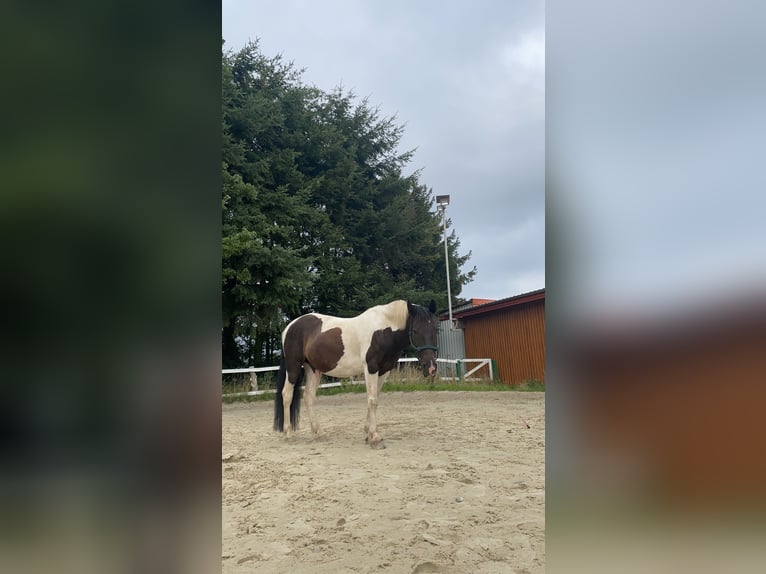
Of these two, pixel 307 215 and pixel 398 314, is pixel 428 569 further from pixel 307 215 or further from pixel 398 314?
pixel 307 215

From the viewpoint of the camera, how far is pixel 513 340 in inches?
464

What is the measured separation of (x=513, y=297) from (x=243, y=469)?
9.15m

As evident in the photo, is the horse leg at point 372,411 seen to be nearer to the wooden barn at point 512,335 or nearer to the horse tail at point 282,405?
the horse tail at point 282,405

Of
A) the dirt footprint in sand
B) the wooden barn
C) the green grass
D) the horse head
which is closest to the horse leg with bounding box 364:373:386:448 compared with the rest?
the horse head

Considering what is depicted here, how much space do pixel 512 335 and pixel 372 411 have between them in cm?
810

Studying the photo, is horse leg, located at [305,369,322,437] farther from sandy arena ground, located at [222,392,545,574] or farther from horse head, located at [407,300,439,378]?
horse head, located at [407,300,439,378]

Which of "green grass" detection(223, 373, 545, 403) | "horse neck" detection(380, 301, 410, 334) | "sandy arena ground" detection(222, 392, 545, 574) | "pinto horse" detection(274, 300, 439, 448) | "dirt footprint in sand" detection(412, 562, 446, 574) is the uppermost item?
"horse neck" detection(380, 301, 410, 334)

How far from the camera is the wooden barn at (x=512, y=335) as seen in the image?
36.1 feet

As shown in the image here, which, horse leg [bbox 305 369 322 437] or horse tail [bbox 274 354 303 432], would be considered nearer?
horse leg [bbox 305 369 322 437]

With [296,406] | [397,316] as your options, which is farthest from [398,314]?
[296,406]

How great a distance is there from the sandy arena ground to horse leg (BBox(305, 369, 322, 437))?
181 millimetres

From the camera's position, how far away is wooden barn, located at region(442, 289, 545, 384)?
11016mm
